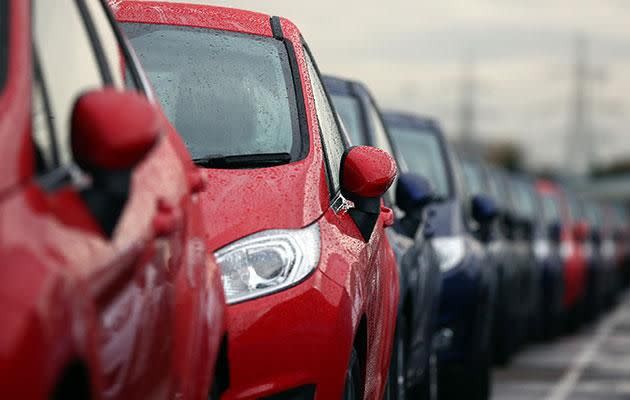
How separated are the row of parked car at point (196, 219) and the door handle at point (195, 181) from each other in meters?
0.01

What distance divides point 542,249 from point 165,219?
18.7 m

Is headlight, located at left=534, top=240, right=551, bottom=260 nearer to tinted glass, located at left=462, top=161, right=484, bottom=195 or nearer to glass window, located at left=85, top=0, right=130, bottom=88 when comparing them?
tinted glass, located at left=462, top=161, right=484, bottom=195

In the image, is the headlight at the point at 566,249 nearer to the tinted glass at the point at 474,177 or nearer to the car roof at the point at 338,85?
the tinted glass at the point at 474,177

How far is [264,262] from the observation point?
6.42 m

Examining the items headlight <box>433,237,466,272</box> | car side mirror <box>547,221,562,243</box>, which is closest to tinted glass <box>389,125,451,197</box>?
headlight <box>433,237,466,272</box>

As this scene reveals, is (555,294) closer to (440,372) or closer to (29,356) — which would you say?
(440,372)

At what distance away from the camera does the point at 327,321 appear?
6457 mm

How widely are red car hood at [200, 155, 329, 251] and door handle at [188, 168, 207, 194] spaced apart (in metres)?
0.74

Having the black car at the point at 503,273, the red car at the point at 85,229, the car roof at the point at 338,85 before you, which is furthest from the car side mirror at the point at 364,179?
the black car at the point at 503,273

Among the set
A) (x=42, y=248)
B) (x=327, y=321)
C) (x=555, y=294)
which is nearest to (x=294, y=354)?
(x=327, y=321)

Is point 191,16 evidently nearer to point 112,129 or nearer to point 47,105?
point 47,105

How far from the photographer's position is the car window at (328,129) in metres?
7.39

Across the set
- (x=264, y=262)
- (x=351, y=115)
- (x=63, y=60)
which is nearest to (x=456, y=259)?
(x=351, y=115)

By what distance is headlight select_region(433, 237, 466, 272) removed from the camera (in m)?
13.2
